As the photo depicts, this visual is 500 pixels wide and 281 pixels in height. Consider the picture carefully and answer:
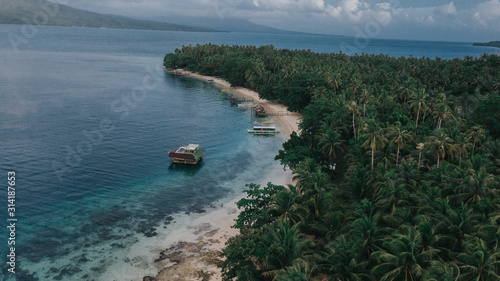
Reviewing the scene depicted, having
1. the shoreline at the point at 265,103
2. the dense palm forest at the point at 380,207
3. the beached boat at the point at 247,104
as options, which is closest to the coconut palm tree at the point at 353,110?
the dense palm forest at the point at 380,207

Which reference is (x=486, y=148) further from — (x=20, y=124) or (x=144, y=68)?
(x=144, y=68)

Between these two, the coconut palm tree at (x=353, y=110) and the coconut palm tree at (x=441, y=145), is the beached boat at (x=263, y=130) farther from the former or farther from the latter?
the coconut palm tree at (x=441, y=145)

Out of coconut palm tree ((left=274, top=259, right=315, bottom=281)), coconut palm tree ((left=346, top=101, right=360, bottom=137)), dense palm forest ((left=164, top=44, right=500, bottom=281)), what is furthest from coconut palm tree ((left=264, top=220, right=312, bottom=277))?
coconut palm tree ((left=346, top=101, right=360, bottom=137))

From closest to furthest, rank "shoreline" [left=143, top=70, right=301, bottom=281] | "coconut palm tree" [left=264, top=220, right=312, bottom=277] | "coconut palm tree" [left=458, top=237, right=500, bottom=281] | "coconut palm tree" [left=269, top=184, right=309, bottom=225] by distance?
"coconut palm tree" [left=458, top=237, right=500, bottom=281]
"coconut palm tree" [left=264, top=220, right=312, bottom=277]
"shoreline" [left=143, top=70, right=301, bottom=281]
"coconut palm tree" [left=269, top=184, right=309, bottom=225]

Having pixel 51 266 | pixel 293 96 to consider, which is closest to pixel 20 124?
pixel 51 266

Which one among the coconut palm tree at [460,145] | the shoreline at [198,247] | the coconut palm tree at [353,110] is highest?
the coconut palm tree at [353,110]

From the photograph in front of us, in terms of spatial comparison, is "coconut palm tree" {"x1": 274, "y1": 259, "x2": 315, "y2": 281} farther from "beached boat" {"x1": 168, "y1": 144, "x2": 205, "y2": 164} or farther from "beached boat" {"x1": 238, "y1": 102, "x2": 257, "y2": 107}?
"beached boat" {"x1": 238, "y1": 102, "x2": 257, "y2": 107}

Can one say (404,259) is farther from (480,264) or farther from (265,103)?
(265,103)

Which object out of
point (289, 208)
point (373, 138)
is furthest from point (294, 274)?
point (373, 138)
